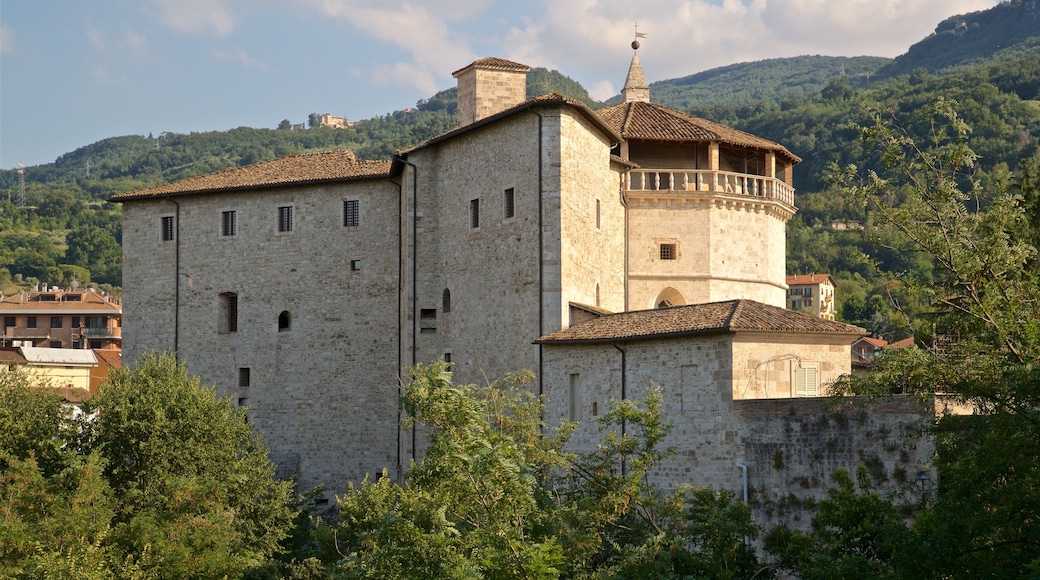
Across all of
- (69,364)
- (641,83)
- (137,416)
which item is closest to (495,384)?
(137,416)

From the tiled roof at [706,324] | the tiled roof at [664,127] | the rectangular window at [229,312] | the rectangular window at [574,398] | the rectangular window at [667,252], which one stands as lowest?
the rectangular window at [574,398]

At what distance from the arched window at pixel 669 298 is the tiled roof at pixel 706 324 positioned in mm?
8184

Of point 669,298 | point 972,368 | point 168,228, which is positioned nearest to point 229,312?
point 168,228

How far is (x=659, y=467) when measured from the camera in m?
26.3

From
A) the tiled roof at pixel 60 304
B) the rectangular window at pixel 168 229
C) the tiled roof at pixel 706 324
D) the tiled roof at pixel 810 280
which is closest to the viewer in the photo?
the tiled roof at pixel 706 324

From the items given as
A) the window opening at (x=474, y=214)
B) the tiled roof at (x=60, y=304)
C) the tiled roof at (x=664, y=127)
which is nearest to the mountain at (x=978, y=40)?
the tiled roof at (x=60, y=304)

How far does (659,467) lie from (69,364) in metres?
45.6

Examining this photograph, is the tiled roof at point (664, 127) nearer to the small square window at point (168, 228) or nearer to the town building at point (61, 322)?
the small square window at point (168, 228)

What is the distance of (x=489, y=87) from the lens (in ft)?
123

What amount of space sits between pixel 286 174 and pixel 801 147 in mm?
71187

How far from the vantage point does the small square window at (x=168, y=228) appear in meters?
40.8

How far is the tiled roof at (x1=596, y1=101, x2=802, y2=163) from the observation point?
120 ft

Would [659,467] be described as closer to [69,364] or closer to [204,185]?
[204,185]

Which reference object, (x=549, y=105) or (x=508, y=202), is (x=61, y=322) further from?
(x=549, y=105)
